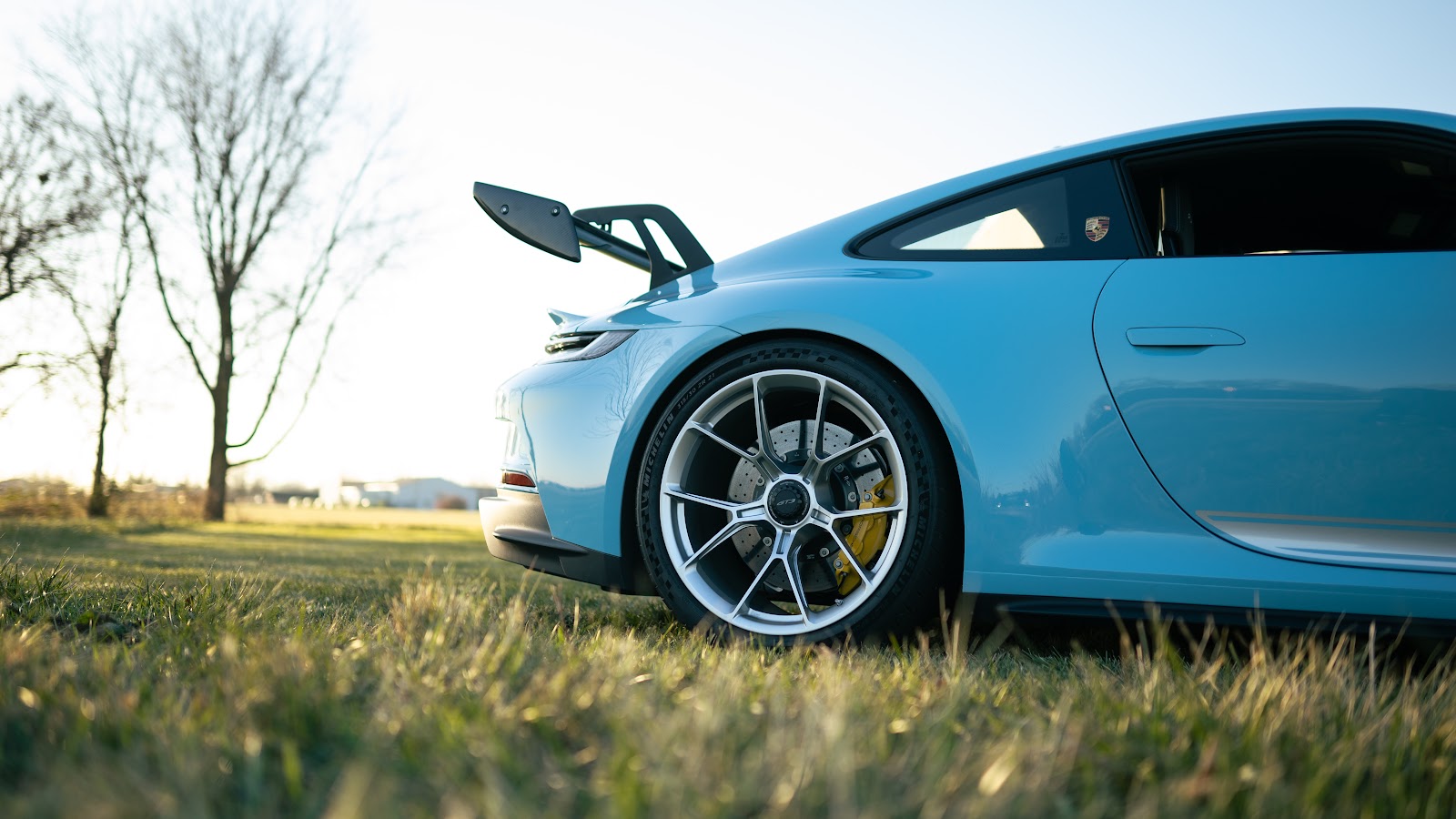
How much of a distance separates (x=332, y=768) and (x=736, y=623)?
4.69 ft

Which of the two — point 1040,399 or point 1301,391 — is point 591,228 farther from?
point 1301,391

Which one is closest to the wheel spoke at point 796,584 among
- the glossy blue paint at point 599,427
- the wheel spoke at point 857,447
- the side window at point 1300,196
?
the wheel spoke at point 857,447

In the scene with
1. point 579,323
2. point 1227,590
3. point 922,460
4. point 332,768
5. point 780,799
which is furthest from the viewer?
point 579,323

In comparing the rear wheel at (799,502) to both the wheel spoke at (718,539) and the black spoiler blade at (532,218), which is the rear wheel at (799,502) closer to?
the wheel spoke at (718,539)

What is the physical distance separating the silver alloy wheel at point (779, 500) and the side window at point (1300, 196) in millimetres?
984

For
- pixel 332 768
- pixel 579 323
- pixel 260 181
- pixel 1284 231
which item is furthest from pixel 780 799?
pixel 260 181

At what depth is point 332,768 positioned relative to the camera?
112cm

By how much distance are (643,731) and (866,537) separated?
4.95 feet

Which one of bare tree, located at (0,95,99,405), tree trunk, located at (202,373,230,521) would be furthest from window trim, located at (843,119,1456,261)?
tree trunk, located at (202,373,230,521)

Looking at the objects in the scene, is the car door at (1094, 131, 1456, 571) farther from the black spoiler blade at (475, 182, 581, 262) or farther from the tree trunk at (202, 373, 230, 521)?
the tree trunk at (202, 373, 230, 521)

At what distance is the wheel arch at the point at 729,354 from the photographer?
2.39m

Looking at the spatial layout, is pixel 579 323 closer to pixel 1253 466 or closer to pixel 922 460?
pixel 922 460

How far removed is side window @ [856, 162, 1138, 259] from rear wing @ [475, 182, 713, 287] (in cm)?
65

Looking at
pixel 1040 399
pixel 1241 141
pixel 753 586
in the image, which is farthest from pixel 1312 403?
pixel 753 586
